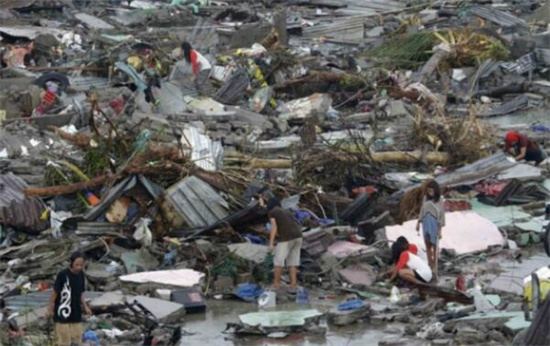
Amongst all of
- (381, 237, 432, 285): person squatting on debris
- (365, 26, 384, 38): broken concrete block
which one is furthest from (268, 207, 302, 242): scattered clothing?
(365, 26, 384, 38): broken concrete block

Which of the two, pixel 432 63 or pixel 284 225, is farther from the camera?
pixel 432 63

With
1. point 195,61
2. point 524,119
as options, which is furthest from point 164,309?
point 524,119

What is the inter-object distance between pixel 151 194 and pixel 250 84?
9601 millimetres

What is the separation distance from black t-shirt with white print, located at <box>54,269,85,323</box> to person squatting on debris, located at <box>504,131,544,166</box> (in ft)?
32.8

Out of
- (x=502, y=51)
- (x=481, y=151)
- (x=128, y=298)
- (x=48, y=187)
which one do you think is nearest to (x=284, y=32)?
(x=502, y=51)

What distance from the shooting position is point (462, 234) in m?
17.8

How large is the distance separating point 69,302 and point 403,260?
4.68m

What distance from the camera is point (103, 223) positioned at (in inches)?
693

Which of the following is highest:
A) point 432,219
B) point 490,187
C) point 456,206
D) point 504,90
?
point 432,219

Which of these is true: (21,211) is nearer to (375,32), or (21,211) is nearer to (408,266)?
→ (408,266)

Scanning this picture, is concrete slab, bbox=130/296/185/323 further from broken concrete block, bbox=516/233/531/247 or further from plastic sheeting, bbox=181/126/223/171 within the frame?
broken concrete block, bbox=516/233/531/247

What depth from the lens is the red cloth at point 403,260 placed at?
51.6 ft

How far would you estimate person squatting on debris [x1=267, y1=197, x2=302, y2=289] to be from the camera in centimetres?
1567

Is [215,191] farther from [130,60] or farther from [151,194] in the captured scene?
[130,60]
